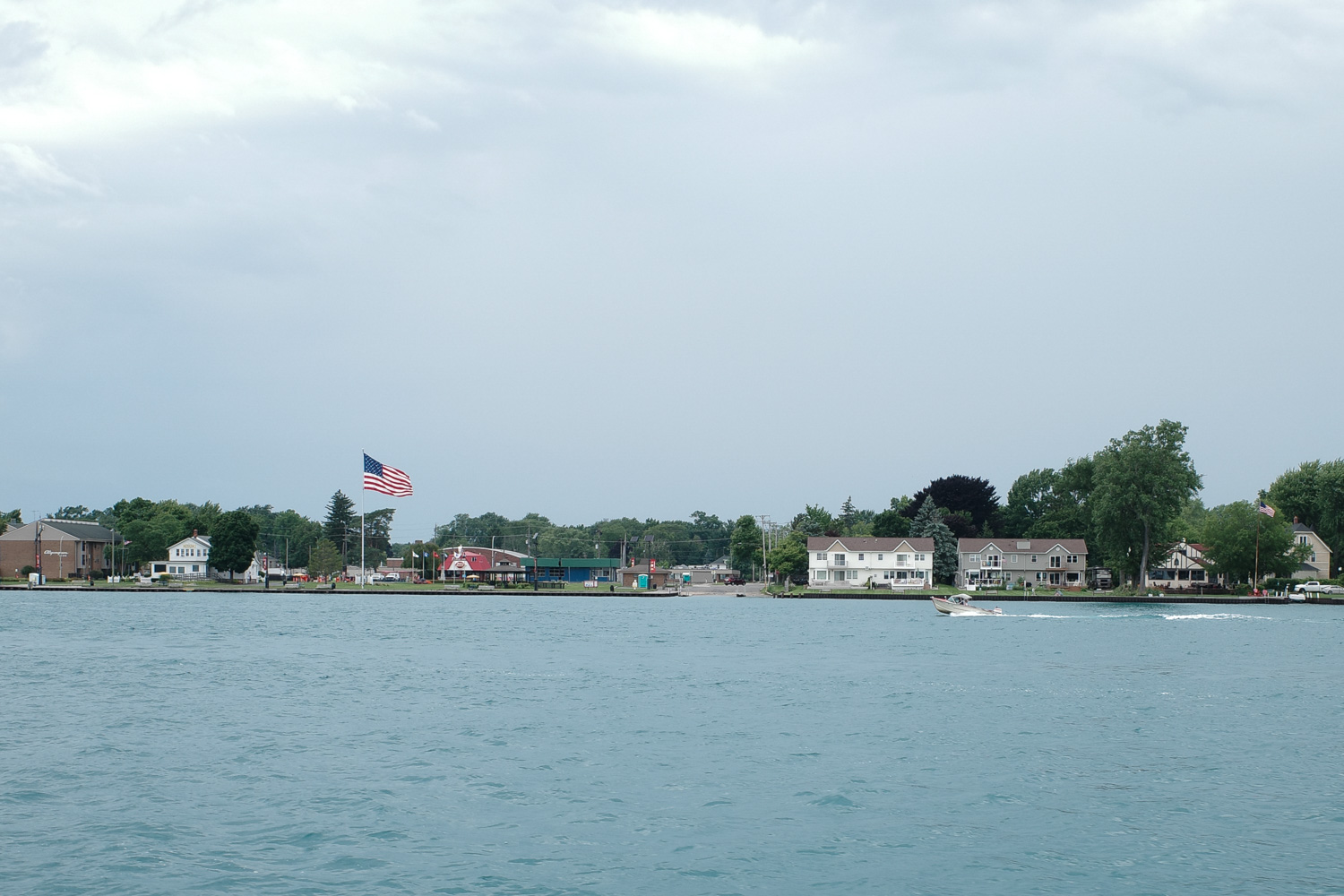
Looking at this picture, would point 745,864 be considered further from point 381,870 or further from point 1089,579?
point 1089,579

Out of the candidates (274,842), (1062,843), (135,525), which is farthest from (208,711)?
(135,525)

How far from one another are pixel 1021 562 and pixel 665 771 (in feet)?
393

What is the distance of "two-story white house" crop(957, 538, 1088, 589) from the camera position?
444 feet

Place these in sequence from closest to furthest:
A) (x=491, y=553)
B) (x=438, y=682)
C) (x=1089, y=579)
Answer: (x=438, y=682) → (x=1089, y=579) → (x=491, y=553)

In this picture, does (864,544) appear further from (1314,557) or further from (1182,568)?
(1314,557)

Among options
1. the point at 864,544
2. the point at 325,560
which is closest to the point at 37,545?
the point at 325,560

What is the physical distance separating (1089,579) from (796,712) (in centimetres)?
11766

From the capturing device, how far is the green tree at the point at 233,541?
134 metres

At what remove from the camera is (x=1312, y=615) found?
85.4 m

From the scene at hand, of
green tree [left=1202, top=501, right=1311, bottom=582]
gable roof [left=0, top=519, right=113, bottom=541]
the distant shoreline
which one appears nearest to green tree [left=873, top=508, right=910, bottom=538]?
the distant shoreline

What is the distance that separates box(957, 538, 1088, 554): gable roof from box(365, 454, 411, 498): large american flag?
6985cm

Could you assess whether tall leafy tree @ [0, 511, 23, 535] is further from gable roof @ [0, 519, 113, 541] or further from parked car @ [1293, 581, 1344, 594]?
parked car @ [1293, 581, 1344, 594]

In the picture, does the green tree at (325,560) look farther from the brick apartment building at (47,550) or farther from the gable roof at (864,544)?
the gable roof at (864,544)

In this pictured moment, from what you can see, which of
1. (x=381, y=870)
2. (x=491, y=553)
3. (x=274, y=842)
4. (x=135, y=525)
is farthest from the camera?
(x=491, y=553)
